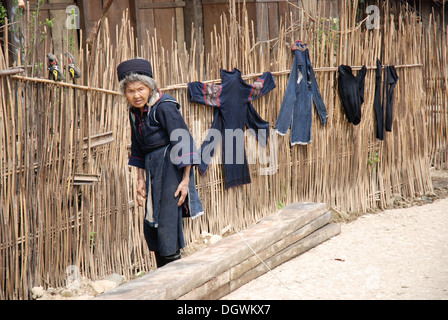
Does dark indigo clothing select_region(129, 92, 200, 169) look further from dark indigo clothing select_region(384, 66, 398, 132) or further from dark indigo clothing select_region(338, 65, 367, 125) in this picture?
→ dark indigo clothing select_region(384, 66, 398, 132)

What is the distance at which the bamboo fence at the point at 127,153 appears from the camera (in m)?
3.66

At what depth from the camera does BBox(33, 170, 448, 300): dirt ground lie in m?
3.85

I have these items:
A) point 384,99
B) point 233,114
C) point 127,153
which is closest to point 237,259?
point 127,153

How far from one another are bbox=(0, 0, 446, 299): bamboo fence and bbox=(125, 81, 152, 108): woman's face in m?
0.47

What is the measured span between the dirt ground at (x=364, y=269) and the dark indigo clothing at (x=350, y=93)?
1.07 metres

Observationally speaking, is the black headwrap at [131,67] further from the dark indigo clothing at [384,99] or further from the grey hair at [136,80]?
the dark indigo clothing at [384,99]

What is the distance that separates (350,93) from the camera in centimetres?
591

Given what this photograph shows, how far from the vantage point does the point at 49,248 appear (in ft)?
12.6

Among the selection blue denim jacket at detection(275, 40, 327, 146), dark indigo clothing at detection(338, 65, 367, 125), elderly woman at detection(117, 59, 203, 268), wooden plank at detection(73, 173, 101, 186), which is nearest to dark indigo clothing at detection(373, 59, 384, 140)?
dark indigo clothing at detection(338, 65, 367, 125)

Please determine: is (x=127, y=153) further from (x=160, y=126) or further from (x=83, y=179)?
(x=160, y=126)

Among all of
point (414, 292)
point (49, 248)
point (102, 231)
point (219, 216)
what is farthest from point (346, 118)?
point (49, 248)

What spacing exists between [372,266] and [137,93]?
7.22ft

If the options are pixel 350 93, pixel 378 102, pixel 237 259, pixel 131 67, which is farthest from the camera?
pixel 378 102

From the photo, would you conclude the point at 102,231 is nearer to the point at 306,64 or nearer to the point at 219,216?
the point at 219,216
